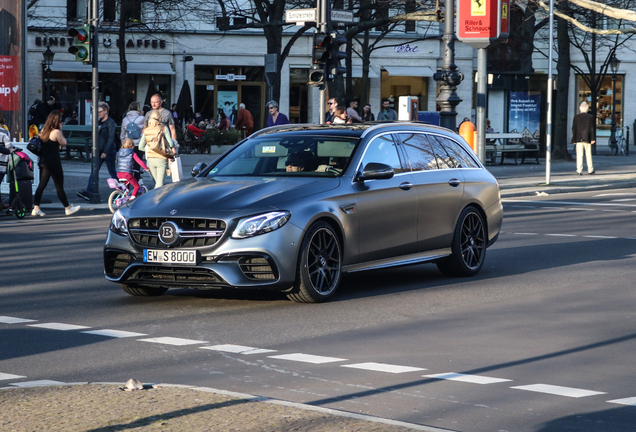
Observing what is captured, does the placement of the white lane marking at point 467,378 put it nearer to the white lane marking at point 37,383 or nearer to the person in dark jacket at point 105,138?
the white lane marking at point 37,383

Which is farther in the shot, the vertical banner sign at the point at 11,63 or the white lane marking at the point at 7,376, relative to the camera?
the vertical banner sign at the point at 11,63

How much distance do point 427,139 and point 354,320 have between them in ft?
10.5

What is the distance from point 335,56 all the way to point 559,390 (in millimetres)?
15477

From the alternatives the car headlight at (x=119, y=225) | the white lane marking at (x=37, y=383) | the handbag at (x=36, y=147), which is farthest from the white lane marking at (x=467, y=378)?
the handbag at (x=36, y=147)

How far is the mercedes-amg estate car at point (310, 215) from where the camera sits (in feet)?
30.4

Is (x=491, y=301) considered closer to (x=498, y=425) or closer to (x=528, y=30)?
(x=498, y=425)

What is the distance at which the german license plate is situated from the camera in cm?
924

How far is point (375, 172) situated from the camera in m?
10.2

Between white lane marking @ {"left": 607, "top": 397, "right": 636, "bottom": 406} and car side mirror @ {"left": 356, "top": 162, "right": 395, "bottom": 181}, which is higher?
car side mirror @ {"left": 356, "top": 162, "right": 395, "bottom": 181}

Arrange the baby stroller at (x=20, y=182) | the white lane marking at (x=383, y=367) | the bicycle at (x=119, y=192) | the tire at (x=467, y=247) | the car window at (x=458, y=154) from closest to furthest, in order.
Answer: the white lane marking at (x=383, y=367) < the tire at (x=467, y=247) < the car window at (x=458, y=154) < the baby stroller at (x=20, y=182) < the bicycle at (x=119, y=192)

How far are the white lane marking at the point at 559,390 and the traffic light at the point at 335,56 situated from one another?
1528cm

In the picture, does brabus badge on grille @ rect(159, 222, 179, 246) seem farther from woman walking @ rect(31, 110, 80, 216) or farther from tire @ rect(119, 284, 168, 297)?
woman walking @ rect(31, 110, 80, 216)

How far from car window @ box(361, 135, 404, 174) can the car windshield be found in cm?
17

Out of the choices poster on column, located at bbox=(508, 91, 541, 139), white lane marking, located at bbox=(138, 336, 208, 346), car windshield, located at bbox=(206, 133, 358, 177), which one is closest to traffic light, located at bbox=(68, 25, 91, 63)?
car windshield, located at bbox=(206, 133, 358, 177)
